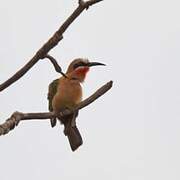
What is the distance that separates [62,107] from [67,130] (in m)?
0.20

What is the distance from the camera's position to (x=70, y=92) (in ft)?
14.9

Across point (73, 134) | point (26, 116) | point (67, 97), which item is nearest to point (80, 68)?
point (67, 97)

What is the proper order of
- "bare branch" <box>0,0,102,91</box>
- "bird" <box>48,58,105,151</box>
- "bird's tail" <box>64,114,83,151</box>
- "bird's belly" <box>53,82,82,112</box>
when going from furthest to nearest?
"bird's belly" <box>53,82,82,112</box> < "bird" <box>48,58,105,151</box> < "bird's tail" <box>64,114,83,151</box> < "bare branch" <box>0,0,102,91</box>

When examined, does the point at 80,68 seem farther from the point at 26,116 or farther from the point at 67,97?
the point at 26,116

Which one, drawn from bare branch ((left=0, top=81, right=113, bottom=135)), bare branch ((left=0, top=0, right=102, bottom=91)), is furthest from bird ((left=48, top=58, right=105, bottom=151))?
bare branch ((left=0, top=0, right=102, bottom=91))

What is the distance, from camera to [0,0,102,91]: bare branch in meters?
1.32

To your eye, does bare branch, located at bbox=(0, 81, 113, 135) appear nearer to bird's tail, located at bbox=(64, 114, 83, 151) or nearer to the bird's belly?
bird's tail, located at bbox=(64, 114, 83, 151)

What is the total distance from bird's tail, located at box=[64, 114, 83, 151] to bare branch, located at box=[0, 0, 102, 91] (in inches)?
68.6

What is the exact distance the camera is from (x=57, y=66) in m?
1.46

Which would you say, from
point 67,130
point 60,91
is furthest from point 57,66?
point 60,91

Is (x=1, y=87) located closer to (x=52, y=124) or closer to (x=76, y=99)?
(x=52, y=124)

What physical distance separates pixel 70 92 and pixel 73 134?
2.76 feet

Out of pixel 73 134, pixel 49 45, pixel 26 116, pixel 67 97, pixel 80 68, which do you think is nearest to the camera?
pixel 49 45

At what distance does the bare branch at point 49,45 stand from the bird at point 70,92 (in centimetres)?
235
